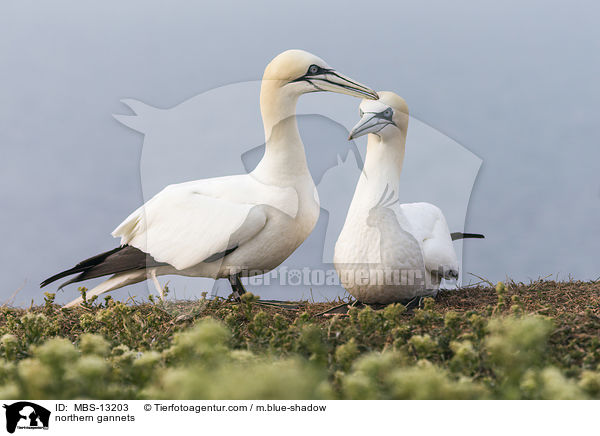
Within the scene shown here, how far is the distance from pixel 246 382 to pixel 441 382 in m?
0.74

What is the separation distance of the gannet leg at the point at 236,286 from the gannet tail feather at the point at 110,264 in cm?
62

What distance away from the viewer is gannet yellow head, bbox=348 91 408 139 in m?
4.66

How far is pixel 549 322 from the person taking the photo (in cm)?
311

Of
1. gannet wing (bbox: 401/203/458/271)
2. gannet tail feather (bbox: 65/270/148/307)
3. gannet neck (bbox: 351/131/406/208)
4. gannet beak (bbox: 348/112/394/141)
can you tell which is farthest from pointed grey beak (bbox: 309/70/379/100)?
gannet tail feather (bbox: 65/270/148/307)

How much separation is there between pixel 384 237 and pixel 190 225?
1.59m

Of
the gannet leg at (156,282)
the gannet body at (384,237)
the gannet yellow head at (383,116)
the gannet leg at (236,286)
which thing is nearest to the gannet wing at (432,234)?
the gannet body at (384,237)

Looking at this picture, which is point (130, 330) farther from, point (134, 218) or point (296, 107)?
point (296, 107)

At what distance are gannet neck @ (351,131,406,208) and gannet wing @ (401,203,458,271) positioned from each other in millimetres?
412

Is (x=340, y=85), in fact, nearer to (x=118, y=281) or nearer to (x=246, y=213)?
(x=246, y=213)

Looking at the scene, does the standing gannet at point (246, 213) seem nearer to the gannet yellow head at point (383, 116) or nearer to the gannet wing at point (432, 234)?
the gannet yellow head at point (383, 116)

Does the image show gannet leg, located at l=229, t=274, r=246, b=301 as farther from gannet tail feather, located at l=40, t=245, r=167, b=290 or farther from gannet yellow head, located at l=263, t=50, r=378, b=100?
gannet yellow head, located at l=263, t=50, r=378, b=100

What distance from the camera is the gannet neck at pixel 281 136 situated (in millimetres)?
5059

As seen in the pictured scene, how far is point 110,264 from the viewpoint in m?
5.25

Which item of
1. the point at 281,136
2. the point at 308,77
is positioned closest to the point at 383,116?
the point at 308,77
